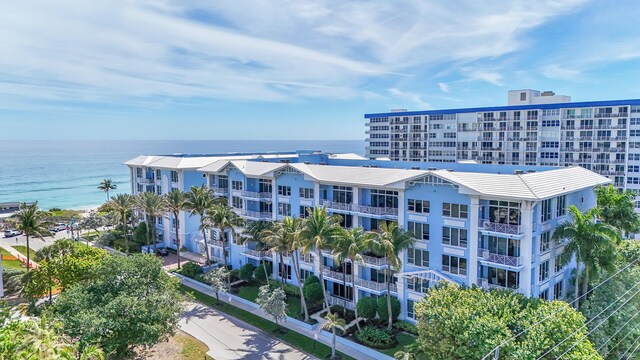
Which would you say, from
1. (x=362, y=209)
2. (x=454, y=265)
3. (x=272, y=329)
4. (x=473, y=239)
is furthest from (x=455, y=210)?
(x=272, y=329)

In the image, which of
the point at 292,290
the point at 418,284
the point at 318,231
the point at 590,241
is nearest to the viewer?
the point at 590,241

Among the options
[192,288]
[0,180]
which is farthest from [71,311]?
[0,180]

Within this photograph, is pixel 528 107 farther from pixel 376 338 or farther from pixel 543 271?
pixel 376 338

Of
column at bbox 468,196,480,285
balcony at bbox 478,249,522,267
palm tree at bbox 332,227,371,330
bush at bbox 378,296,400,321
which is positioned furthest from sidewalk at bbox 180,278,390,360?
→ balcony at bbox 478,249,522,267

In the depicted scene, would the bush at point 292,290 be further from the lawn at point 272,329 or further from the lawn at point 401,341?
the lawn at point 401,341

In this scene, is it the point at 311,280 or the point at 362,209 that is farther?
the point at 311,280

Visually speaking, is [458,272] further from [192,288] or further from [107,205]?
[107,205]

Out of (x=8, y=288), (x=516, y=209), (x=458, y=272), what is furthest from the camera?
(x=8, y=288)
